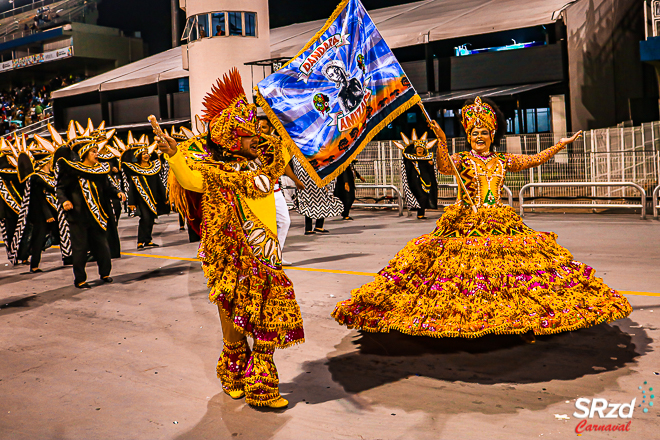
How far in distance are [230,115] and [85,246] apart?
5165 mm

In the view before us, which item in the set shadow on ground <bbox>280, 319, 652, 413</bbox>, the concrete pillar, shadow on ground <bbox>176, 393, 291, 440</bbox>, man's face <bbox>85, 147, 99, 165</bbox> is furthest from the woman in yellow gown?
the concrete pillar

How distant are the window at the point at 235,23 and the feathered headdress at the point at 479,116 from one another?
17.7 meters

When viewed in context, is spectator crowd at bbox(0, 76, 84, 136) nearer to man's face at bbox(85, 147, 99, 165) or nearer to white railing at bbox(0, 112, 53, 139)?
white railing at bbox(0, 112, 53, 139)

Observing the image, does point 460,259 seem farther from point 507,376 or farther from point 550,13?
point 550,13

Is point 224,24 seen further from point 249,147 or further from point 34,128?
point 34,128

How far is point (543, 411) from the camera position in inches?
143

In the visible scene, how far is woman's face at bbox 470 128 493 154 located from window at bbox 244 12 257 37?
17.9 metres

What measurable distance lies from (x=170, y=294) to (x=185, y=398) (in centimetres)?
354

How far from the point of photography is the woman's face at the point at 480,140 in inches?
203

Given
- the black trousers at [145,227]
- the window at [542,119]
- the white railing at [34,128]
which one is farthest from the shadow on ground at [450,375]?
the white railing at [34,128]

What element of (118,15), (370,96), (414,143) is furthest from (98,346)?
(118,15)

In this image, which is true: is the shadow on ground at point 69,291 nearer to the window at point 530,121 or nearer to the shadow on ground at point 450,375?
the shadow on ground at point 450,375

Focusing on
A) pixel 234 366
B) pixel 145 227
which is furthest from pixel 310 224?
pixel 234 366

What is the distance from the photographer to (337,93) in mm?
4840
